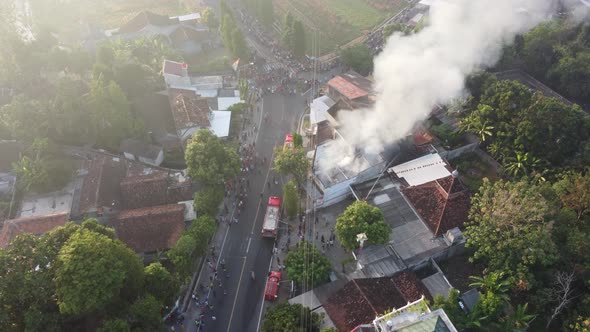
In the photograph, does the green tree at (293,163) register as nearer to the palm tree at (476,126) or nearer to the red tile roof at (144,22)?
the palm tree at (476,126)

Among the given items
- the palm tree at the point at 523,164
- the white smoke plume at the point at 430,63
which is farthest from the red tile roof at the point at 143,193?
the palm tree at the point at 523,164

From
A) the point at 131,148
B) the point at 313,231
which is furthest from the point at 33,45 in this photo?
the point at 313,231

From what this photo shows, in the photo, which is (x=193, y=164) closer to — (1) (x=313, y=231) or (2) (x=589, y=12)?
(1) (x=313, y=231)

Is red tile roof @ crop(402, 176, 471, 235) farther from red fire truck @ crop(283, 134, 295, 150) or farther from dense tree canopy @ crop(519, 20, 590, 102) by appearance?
dense tree canopy @ crop(519, 20, 590, 102)

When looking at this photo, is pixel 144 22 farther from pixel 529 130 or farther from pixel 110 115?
pixel 529 130

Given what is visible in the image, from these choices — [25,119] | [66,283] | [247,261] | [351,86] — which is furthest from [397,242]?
[25,119]
